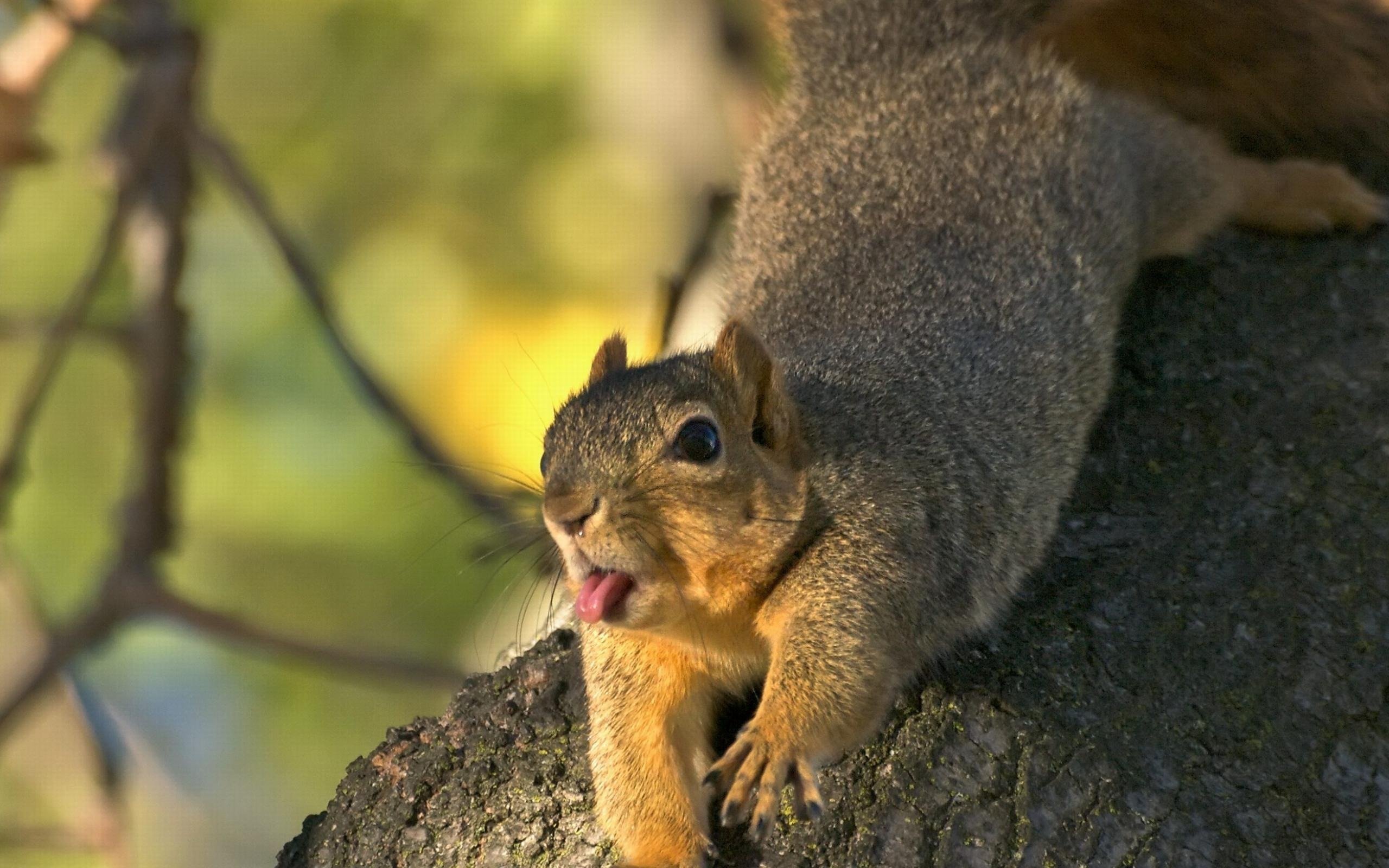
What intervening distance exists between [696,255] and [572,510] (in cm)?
132

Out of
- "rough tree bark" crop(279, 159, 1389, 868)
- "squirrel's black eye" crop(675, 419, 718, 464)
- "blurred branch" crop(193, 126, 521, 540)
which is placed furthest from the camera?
"blurred branch" crop(193, 126, 521, 540)

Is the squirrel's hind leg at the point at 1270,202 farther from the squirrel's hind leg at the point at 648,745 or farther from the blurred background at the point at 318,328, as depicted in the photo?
the blurred background at the point at 318,328

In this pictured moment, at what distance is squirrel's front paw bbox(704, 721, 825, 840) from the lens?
6.15ft

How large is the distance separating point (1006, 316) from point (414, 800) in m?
1.44

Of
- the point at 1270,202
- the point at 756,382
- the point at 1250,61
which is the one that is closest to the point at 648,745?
the point at 756,382

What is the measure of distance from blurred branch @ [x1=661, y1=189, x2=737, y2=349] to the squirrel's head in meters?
0.95

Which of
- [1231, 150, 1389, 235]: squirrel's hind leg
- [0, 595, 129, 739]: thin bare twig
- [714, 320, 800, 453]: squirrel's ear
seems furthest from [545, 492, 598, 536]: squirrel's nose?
[1231, 150, 1389, 235]: squirrel's hind leg

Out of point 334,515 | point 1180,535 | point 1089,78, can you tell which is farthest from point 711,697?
point 334,515

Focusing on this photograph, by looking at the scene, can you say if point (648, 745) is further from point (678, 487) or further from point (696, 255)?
point (696, 255)

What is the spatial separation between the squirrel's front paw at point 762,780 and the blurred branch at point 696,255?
4.38ft

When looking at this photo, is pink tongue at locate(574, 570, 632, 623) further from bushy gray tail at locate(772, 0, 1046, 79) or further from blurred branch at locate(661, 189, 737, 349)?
bushy gray tail at locate(772, 0, 1046, 79)

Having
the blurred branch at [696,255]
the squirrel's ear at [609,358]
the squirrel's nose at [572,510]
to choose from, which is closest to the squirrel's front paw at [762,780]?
the squirrel's nose at [572,510]

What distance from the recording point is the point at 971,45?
328 centimetres

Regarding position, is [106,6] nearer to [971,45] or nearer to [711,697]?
[971,45]
